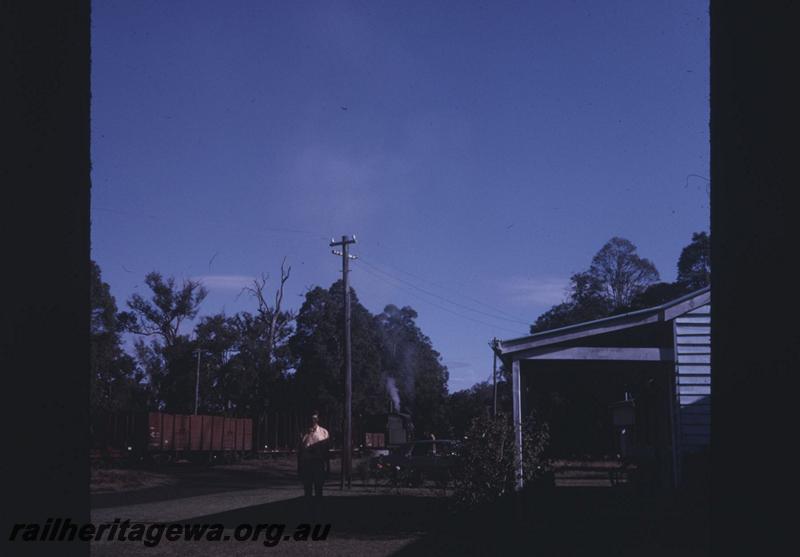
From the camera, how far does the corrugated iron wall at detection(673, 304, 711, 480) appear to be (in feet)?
41.1

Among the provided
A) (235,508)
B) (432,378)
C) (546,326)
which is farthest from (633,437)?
(432,378)

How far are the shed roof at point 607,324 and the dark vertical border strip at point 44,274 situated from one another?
10.3 metres

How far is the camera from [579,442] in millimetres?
37719

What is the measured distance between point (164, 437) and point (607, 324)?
2515 centimetres

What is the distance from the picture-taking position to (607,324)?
1251 cm

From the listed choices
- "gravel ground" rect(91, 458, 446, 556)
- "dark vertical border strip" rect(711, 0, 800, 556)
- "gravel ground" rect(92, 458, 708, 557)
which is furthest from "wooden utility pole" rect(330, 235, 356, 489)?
"dark vertical border strip" rect(711, 0, 800, 556)

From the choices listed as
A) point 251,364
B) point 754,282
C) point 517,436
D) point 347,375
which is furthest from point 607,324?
point 251,364

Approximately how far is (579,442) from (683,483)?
26325mm

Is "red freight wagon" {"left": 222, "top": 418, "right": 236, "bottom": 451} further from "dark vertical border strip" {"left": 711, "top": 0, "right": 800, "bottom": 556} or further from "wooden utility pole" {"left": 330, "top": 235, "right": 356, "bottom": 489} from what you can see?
"dark vertical border strip" {"left": 711, "top": 0, "right": 800, "bottom": 556}

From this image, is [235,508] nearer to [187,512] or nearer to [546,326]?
[187,512]

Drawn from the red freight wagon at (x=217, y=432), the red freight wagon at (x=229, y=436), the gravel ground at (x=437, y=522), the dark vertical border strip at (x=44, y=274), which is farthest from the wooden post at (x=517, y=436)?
the red freight wagon at (x=229, y=436)

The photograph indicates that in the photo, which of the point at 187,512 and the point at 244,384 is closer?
the point at 187,512

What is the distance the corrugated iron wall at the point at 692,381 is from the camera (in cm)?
1252

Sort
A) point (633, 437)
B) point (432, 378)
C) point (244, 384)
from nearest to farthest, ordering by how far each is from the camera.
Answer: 1. point (633, 437)
2. point (244, 384)
3. point (432, 378)
